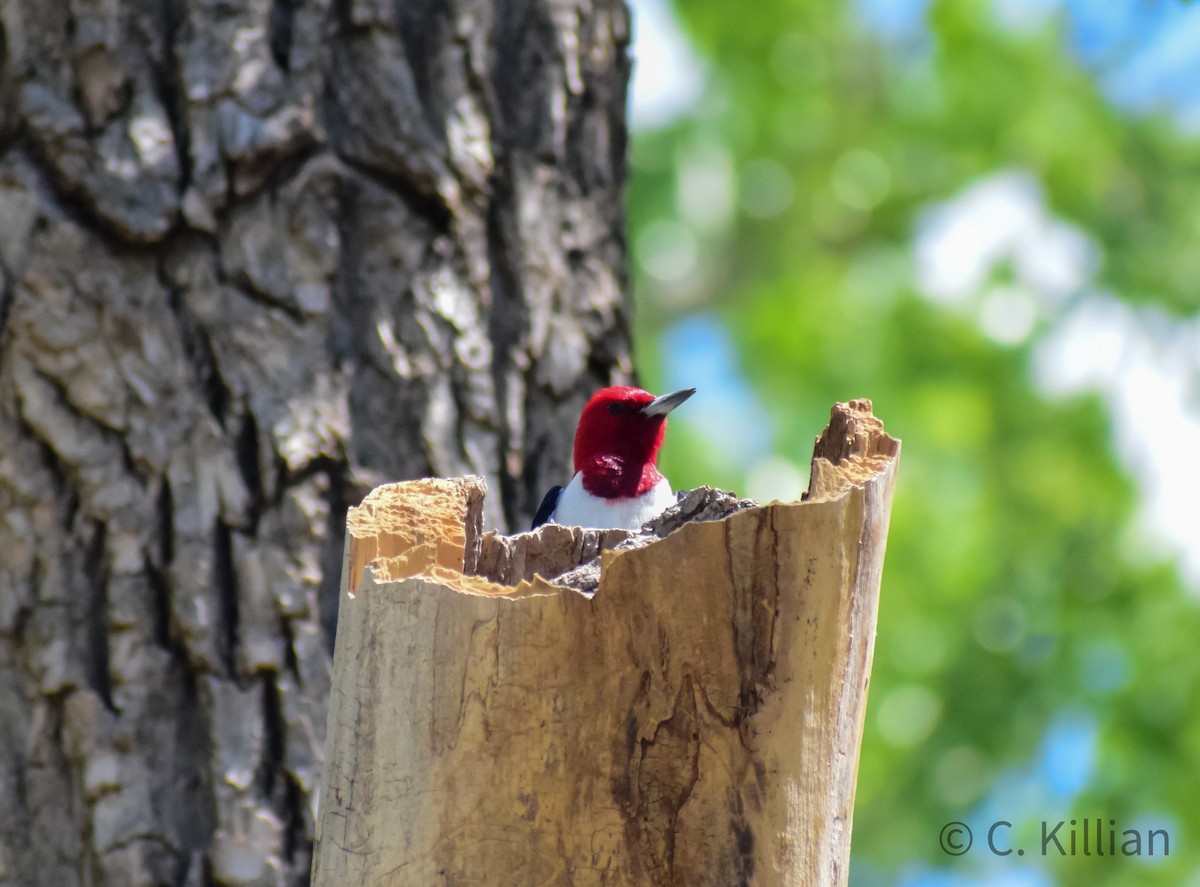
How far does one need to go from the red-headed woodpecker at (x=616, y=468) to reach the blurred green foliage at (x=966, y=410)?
302 centimetres

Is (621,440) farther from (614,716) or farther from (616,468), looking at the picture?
(614,716)

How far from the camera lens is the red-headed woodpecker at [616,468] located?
3264mm

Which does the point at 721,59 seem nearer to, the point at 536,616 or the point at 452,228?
the point at 452,228

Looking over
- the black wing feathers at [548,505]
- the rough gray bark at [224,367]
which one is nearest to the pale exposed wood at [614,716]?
the rough gray bark at [224,367]

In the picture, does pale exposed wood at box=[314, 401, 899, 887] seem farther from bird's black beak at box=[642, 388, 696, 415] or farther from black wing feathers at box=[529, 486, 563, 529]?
bird's black beak at box=[642, 388, 696, 415]

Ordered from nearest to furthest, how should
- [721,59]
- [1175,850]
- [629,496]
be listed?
1. [629,496]
2. [1175,850]
3. [721,59]

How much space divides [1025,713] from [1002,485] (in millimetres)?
1175

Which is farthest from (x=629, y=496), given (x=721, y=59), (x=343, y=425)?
(x=721, y=59)

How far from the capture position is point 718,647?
1410 mm

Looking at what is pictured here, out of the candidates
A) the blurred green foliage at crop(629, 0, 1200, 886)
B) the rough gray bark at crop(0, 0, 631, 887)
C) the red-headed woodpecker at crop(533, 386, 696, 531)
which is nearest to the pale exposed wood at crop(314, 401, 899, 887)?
the rough gray bark at crop(0, 0, 631, 887)

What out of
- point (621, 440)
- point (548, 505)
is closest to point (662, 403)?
point (621, 440)

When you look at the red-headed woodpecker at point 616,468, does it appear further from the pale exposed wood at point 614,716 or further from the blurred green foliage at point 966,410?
the blurred green foliage at point 966,410

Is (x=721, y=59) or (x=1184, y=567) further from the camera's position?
(x=721, y=59)

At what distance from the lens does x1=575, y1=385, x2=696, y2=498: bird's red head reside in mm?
3257
